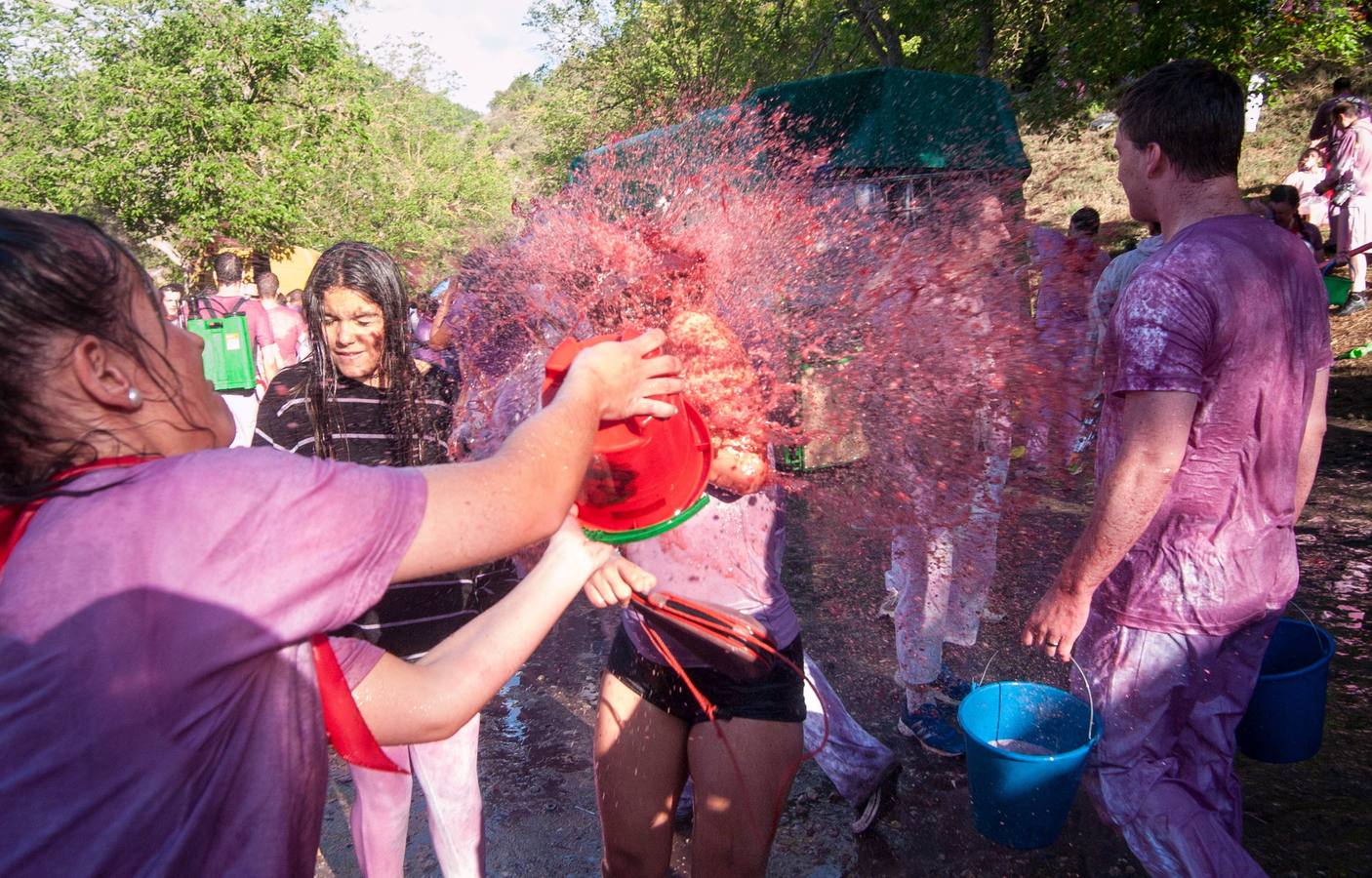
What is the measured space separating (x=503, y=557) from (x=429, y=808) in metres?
1.75

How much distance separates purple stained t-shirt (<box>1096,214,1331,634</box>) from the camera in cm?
211

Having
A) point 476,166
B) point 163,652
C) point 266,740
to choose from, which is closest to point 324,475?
point 163,652

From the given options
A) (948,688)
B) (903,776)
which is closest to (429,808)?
(903,776)

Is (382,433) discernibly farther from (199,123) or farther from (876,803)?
(199,123)

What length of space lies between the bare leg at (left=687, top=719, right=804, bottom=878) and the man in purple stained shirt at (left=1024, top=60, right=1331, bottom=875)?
2.51ft

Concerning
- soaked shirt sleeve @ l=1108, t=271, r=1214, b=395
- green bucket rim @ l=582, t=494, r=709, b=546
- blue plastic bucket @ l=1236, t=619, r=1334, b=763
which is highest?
soaked shirt sleeve @ l=1108, t=271, r=1214, b=395

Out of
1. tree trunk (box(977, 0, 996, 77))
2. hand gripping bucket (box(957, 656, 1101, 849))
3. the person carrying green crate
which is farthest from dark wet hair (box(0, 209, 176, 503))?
tree trunk (box(977, 0, 996, 77))

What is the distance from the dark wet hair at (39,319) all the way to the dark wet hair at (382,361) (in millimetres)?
1620

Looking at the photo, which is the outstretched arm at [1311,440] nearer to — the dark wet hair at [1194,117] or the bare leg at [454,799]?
the dark wet hair at [1194,117]

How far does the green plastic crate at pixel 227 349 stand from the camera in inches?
285

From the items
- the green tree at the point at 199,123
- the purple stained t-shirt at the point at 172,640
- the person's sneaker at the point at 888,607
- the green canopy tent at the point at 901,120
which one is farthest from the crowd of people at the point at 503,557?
the green tree at the point at 199,123

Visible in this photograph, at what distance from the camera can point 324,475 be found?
113cm

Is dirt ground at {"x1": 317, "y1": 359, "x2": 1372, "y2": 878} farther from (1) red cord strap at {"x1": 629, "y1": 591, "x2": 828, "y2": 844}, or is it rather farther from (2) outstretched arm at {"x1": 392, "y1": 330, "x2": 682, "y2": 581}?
(2) outstretched arm at {"x1": 392, "y1": 330, "x2": 682, "y2": 581}

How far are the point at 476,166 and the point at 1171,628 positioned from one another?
2904cm
